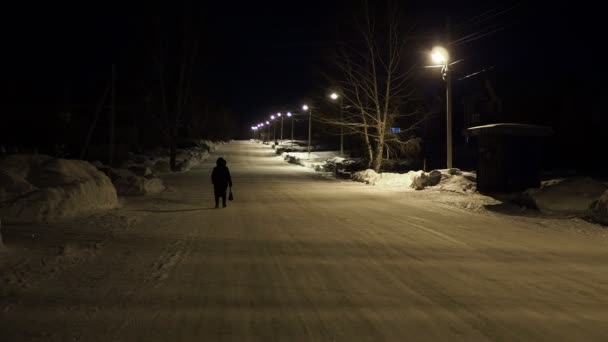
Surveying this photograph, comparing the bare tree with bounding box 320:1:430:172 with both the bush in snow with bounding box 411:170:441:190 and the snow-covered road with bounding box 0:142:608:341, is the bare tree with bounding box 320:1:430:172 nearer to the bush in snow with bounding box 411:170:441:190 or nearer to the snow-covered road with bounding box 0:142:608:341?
the bush in snow with bounding box 411:170:441:190

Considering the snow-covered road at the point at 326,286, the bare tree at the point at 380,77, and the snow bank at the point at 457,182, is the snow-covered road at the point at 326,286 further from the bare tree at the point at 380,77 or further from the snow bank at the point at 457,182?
the bare tree at the point at 380,77

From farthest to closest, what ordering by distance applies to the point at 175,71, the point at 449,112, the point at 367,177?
1. the point at 175,71
2. the point at 367,177
3. the point at 449,112

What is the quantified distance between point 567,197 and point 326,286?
34.3 ft

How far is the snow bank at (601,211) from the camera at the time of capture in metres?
12.8

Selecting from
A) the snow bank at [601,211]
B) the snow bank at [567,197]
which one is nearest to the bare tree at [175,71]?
the snow bank at [567,197]

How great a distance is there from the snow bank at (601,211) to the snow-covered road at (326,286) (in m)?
0.63

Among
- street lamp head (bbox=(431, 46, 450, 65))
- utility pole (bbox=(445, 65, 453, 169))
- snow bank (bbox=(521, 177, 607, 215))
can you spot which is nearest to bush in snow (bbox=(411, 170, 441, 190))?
utility pole (bbox=(445, 65, 453, 169))

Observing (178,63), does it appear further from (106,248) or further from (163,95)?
(106,248)

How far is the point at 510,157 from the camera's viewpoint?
62.2 feet

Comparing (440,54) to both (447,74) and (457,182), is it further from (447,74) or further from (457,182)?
(457,182)

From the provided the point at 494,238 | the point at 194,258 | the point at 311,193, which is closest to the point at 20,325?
the point at 194,258

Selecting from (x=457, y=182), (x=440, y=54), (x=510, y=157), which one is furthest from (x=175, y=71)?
(x=510, y=157)

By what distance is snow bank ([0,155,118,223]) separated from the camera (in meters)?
12.5

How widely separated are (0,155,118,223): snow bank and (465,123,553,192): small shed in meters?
12.4
